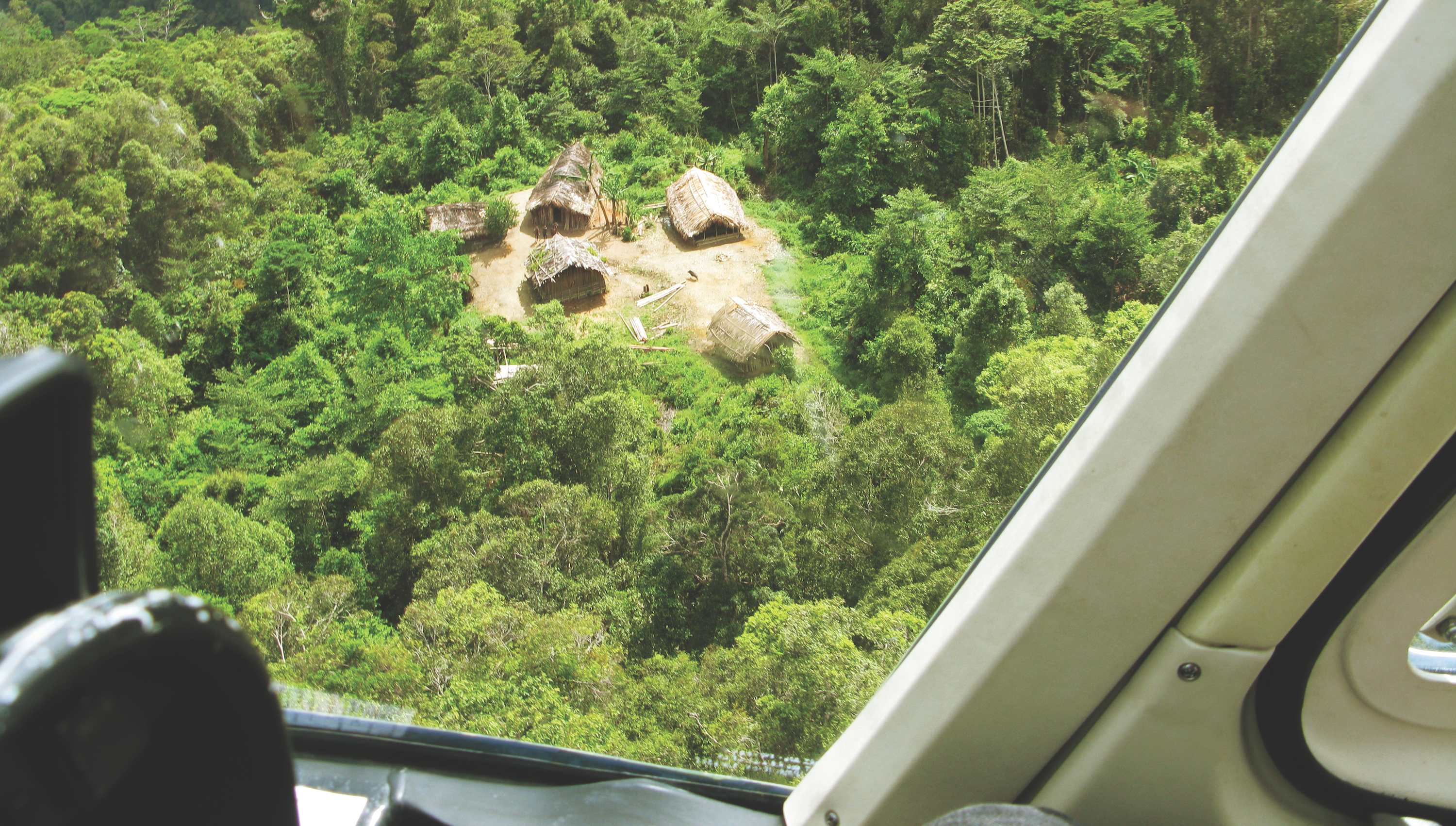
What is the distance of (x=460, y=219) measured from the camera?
39.0 feet

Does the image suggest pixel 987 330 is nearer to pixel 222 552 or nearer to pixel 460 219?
pixel 222 552

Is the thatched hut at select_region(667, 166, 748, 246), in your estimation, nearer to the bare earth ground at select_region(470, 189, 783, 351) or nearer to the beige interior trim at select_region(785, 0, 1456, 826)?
the bare earth ground at select_region(470, 189, 783, 351)

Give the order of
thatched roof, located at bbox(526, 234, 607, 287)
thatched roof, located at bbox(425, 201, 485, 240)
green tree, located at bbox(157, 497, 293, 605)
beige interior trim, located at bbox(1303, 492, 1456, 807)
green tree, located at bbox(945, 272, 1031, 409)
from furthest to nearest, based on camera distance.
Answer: thatched roof, located at bbox(425, 201, 485, 240) < thatched roof, located at bbox(526, 234, 607, 287) < green tree, located at bbox(945, 272, 1031, 409) < green tree, located at bbox(157, 497, 293, 605) < beige interior trim, located at bbox(1303, 492, 1456, 807)

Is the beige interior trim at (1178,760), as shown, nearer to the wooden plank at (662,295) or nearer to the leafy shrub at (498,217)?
the wooden plank at (662,295)

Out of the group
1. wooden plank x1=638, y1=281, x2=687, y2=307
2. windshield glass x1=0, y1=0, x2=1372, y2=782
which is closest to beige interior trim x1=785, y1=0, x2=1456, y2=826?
windshield glass x1=0, y1=0, x2=1372, y2=782

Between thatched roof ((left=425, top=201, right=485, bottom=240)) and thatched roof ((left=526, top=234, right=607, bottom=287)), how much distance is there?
127cm

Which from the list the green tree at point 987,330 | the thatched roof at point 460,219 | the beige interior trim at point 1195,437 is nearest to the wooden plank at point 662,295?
the thatched roof at point 460,219

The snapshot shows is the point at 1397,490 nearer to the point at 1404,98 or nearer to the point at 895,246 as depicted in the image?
the point at 1404,98

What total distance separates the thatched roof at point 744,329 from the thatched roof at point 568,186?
3535 millimetres

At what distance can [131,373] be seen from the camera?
8.86 m

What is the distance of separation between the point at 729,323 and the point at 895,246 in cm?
214

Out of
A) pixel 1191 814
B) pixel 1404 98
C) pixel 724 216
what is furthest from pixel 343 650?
pixel 724 216

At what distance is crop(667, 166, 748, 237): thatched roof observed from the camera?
37.8ft

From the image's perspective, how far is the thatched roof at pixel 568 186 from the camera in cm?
1203
